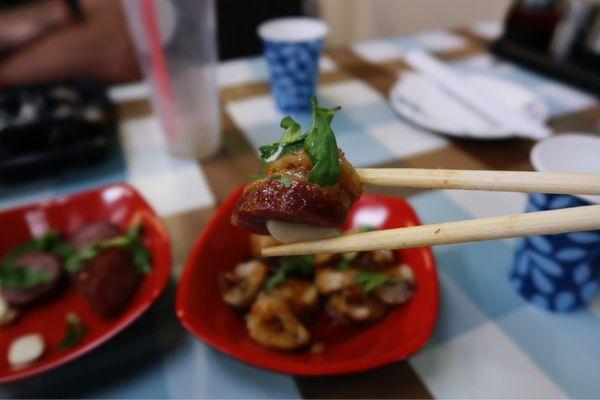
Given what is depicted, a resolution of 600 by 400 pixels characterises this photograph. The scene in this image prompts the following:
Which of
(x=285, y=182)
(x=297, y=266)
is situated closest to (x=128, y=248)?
(x=297, y=266)

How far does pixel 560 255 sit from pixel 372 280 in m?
0.29

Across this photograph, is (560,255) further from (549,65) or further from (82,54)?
(82,54)

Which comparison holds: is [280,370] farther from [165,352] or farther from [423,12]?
[423,12]

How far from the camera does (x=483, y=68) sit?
59.9 inches

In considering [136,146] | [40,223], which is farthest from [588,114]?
[40,223]

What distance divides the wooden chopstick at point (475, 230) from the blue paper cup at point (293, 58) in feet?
2.73

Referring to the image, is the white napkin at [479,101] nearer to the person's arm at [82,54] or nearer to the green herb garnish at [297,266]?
the green herb garnish at [297,266]

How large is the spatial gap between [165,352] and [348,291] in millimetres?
294

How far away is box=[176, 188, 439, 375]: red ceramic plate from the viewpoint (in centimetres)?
52

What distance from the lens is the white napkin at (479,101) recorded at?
1056 millimetres

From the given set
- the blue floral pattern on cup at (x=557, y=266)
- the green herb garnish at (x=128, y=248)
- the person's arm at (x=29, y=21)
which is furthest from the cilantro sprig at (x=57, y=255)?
the person's arm at (x=29, y=21)

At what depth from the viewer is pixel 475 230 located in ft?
1.36

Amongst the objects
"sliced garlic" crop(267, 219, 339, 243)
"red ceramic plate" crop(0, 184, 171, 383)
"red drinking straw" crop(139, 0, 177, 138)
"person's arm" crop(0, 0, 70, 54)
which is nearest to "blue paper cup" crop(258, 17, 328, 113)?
"red drinking straw" crop(139, 0, 177, 138)

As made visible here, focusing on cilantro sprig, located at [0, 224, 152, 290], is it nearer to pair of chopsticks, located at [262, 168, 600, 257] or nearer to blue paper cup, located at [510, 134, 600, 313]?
pair of chopsticks, located at [262, 168, 600, 257]
